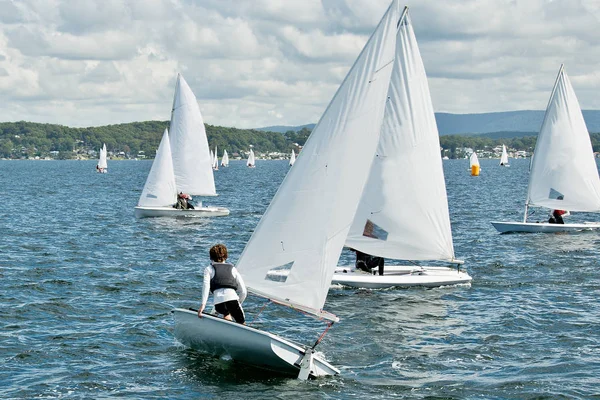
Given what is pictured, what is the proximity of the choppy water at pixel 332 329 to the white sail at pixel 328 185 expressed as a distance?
Answer: 208 cm

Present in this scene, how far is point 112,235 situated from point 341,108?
88.5ft

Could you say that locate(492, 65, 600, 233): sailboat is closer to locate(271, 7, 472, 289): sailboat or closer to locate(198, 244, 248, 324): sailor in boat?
locate(271, 7, 472, 289): sailboat

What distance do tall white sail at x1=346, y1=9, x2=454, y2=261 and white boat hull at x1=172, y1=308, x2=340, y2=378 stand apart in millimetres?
9072

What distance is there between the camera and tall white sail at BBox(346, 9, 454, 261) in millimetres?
25047

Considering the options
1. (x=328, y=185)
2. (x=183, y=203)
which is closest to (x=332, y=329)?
(x=328, y=185)

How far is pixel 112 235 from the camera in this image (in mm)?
41531

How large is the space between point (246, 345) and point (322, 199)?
3.16 meters

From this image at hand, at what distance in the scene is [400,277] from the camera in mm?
26125

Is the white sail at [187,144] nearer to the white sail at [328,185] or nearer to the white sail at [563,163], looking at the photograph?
the white sail at [563,163]

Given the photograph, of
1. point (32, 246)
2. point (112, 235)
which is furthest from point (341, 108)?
point (112, 235)

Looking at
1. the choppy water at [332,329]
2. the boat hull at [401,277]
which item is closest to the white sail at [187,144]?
the choppy water at [332,329]

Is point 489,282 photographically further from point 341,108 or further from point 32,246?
point 32,246

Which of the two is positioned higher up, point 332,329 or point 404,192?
point 404,192

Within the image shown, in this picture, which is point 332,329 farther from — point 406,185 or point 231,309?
point 406,185
